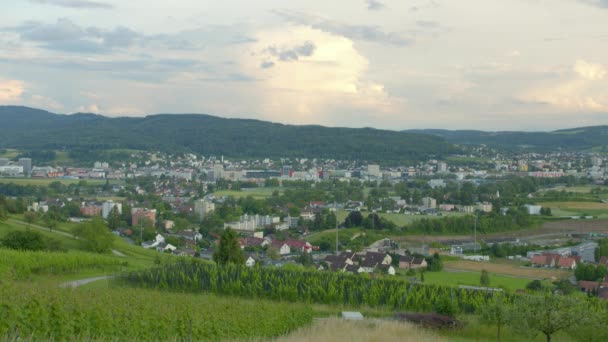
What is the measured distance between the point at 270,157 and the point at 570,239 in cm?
8587

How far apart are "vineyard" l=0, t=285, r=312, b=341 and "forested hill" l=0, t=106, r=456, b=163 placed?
347 ft

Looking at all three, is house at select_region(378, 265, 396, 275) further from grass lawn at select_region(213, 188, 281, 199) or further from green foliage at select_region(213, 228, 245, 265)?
grass lawn at select_region(213, 188, 281, 199)

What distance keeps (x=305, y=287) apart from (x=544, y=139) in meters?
152

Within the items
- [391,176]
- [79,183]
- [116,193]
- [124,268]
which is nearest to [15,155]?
[79,183]

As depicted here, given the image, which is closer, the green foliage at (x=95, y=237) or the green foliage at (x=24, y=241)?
the green foliage at (x=24, y=241)

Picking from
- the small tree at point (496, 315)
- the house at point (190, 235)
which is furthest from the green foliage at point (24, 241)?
the house at point (190, 235)

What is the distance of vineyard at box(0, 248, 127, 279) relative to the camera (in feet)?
58.4

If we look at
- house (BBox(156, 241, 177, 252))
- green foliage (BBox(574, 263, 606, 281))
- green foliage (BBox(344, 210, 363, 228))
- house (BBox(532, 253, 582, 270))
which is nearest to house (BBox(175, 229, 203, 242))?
house (BBox(156, 241, 177, 252))

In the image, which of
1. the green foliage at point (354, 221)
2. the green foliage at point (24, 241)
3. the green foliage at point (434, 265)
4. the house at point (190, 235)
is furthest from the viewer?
the green foliage at point (354, 221)

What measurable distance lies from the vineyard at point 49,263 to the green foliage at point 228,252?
10.0 ft

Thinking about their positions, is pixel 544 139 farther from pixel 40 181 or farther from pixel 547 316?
pixel 547 316

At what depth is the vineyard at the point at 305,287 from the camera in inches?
640

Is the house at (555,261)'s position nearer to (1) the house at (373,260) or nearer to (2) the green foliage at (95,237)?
(1) the house at (373,260)

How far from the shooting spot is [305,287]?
17.2 m
